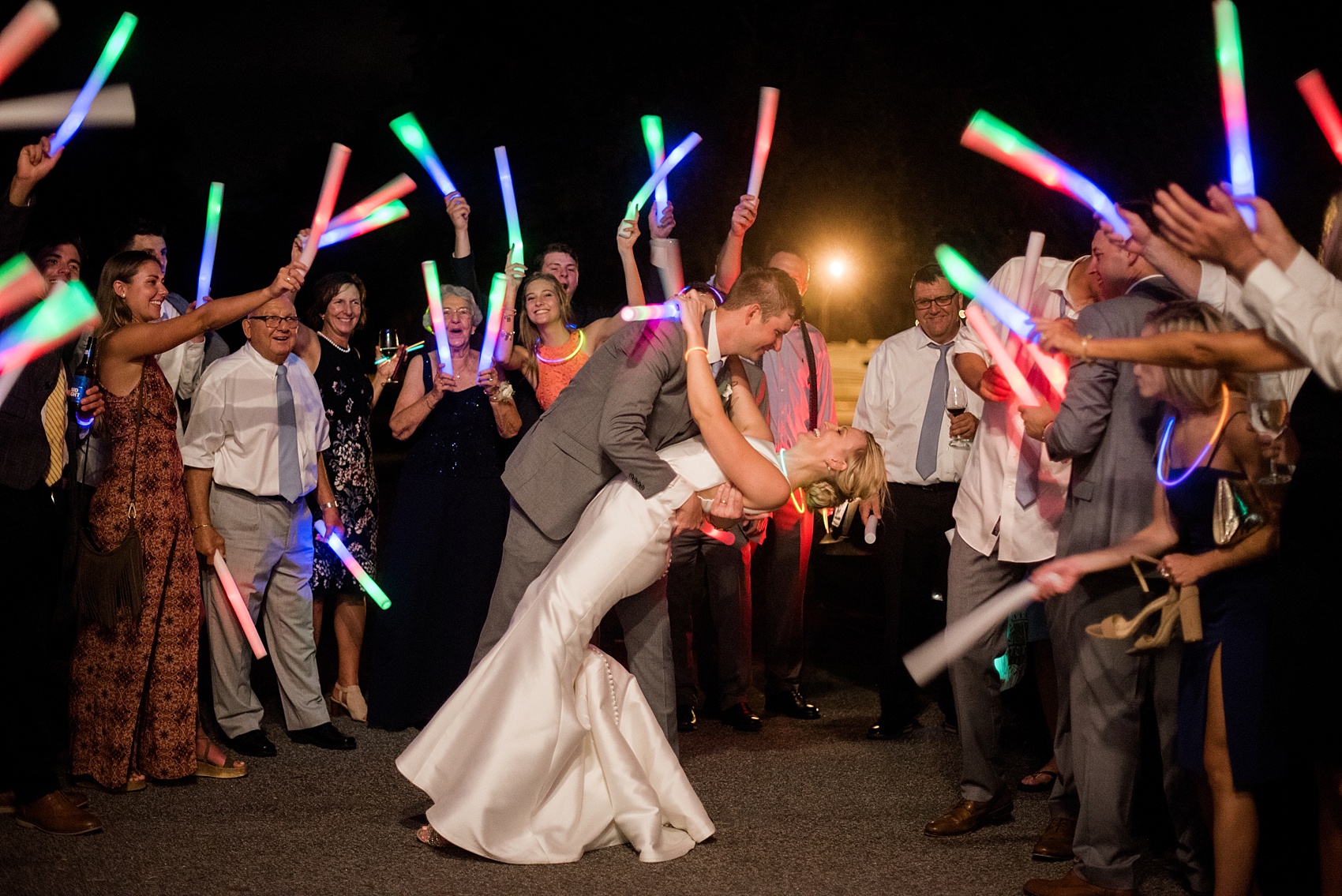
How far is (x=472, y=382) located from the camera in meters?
5.17

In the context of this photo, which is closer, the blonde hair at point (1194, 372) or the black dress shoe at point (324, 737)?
the blonde hair at point (1194, 372)

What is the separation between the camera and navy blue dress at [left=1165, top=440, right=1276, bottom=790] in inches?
113

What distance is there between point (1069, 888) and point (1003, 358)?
147 cm

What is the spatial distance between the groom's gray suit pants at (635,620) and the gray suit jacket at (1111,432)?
1.34 m

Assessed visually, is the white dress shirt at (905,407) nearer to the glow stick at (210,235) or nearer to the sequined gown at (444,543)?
the sequined gown at (444,543)

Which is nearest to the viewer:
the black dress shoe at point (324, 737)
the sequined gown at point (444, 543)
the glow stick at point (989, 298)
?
the glow stick at point (989, 298)

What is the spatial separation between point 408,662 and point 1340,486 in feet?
12.1

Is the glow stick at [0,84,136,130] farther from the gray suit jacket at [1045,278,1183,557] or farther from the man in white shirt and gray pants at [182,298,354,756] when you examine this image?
the gray suit jacket at [1045,278,1183,557]

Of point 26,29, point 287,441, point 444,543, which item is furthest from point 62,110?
point 444,543

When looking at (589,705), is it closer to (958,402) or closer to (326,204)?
(326,204)

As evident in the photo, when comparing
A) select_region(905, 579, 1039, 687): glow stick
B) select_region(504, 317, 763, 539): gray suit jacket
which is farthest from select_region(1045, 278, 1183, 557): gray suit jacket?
select_region(504, 317, 763, 539): gray suit jacket

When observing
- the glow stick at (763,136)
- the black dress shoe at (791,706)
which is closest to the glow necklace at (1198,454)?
the glow stick at (763,136)

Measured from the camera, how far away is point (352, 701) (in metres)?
5.27

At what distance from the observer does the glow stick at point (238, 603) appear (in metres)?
4.49
